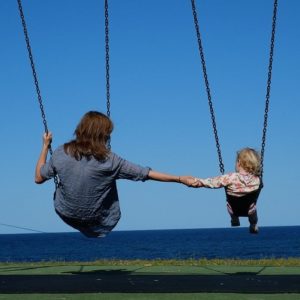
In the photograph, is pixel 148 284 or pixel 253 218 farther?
pixel 148 284

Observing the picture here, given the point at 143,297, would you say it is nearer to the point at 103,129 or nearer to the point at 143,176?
the point at 143,176

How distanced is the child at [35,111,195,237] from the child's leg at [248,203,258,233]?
2.88 ft

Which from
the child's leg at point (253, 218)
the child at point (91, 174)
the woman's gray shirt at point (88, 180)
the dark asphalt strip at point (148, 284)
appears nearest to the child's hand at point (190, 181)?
the child at point (91, 174)

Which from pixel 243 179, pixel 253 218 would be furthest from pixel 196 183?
pixel 253 218

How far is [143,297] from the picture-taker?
735 centimetres

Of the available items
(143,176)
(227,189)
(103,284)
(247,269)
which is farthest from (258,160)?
(247,269)

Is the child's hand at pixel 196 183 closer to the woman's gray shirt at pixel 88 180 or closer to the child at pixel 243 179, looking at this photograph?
the child at pixel 243 179

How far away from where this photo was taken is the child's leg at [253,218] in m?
7.63

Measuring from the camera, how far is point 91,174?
23.0ft

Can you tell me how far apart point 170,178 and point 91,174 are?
816mm

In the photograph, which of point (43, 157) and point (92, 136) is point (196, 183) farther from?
point (43, 157)

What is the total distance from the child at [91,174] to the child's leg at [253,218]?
879mm

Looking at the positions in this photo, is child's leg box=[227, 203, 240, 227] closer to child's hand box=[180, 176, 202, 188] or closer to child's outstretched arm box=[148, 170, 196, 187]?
child's hand box=[180, 176, 202, 188]

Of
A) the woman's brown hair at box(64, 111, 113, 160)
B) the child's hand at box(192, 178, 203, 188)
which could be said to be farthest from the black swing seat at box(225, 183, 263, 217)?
the woman's brown hair at box(64, 111, 113, 160)
